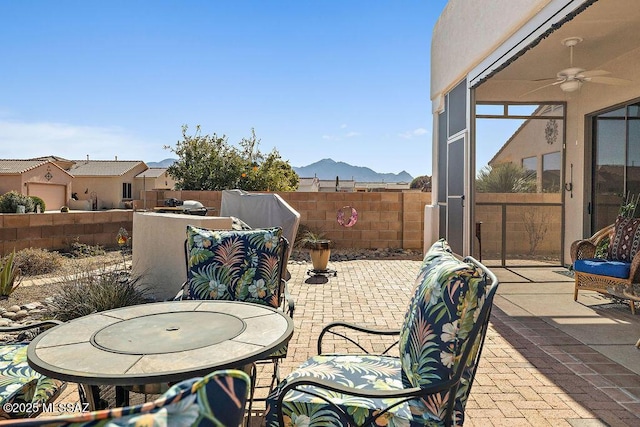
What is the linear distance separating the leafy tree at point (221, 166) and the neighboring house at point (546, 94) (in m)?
5.09

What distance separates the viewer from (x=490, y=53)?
577 centimetres

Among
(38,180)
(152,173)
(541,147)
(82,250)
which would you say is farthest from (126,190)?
(541,147)

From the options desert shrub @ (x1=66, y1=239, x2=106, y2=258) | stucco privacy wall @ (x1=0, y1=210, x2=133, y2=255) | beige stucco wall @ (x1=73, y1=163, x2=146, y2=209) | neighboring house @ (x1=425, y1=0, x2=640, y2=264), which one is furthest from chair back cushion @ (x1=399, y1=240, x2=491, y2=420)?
beige stucco wall @ (x1=73, y1=163, x2=146, y2=209)

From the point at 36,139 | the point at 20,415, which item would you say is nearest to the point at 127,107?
the point at 36,139

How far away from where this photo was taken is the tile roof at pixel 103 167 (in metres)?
34.0

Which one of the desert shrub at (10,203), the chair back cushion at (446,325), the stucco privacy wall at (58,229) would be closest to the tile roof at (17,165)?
the desert shrub at (10,203)

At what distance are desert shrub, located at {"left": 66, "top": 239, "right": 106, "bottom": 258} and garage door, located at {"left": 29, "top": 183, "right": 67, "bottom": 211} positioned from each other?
2317 cm

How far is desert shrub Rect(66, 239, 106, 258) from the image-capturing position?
321 inches

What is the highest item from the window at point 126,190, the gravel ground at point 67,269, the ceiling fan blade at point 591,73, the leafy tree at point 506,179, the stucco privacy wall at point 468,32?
the stucco privacy wall at point 468,32

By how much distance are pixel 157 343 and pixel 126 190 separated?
35662mm

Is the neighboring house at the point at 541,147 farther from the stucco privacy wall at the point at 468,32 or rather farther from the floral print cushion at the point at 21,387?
the floral print cushion at the point at 21,387

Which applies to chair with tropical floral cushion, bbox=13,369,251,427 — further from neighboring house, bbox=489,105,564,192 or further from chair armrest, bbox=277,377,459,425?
neighboring house, bbox=489,105,564,192

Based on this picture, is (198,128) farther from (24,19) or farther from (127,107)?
(127,107)

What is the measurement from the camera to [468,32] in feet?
21.4
